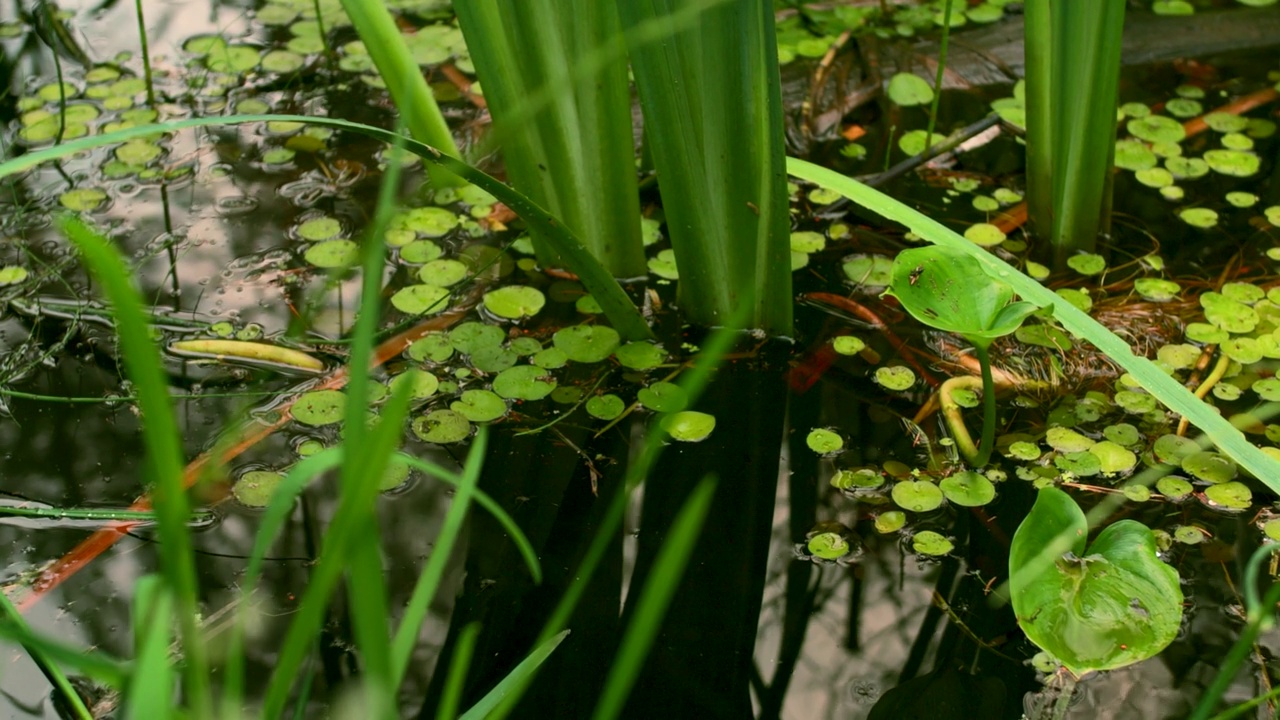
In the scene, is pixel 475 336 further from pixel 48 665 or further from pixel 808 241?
pixel 48 665

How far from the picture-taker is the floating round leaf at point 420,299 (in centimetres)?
164

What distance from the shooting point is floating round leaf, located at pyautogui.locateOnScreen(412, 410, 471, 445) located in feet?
4.66

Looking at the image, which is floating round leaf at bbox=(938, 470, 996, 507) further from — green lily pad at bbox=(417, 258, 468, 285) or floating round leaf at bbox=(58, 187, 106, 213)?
floating round leaf at bbox=(58, 187, 106, 213)

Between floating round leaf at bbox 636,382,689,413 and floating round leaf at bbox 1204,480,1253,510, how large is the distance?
0.67 metres

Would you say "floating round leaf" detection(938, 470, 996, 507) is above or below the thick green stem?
below

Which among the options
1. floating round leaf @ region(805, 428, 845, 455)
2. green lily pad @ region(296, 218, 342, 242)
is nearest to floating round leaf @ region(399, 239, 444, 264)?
green lily pad @ region(296, 218, 342, 242)

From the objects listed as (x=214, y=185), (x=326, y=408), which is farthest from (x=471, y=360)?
(x=214, y=185)

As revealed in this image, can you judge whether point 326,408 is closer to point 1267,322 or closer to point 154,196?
point 154,196

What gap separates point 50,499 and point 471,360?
549mm

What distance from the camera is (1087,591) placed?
1095mm

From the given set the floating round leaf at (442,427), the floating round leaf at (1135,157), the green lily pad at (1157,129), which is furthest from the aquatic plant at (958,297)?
the green lily pad at (1157,129)

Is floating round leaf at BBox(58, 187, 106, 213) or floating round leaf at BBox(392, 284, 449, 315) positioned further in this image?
floating round leaf at BBox(58, 187, 106, 213)

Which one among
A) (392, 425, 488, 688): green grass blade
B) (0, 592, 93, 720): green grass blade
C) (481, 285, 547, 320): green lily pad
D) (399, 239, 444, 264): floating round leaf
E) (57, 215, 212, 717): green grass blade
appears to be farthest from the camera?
(399, 239, 444, 264): floating round leaf

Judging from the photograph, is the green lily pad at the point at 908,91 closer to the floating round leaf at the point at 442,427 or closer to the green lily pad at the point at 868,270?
the green lily pad at the point at 868,270
